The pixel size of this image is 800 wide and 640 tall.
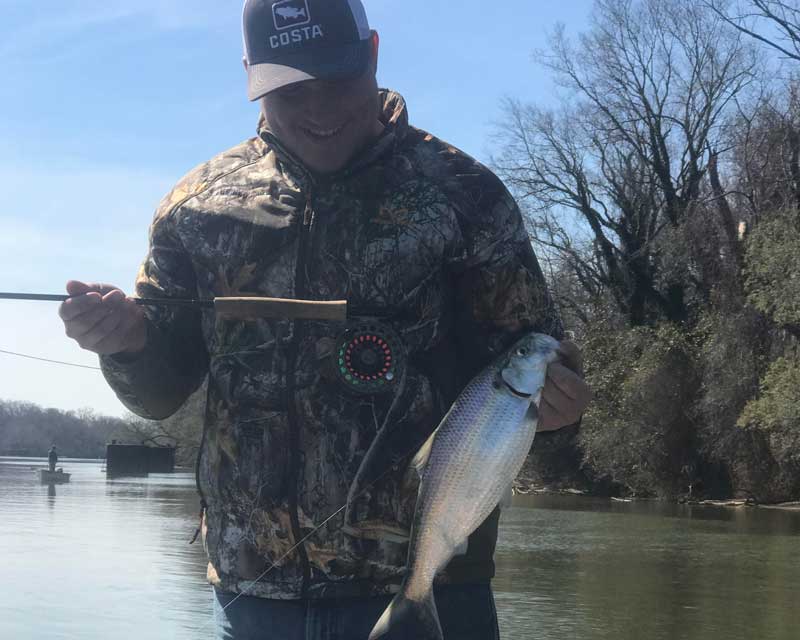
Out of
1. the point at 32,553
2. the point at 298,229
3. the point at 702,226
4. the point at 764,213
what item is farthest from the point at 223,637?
the point at 702,226

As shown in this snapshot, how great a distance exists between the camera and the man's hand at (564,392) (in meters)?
2.73

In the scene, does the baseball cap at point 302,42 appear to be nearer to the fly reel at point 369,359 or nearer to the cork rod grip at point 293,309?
the cork rod grip at point 293,309

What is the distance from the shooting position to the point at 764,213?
108ft

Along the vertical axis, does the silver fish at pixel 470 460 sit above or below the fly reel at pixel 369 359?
below

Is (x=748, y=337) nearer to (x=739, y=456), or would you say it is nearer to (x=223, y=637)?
(x=739, y=456)

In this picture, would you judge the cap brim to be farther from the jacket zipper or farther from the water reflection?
the water reflection

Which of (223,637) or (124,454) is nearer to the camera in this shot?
(223,637)

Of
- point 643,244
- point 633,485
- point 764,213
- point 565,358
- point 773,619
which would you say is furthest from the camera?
point 643,244

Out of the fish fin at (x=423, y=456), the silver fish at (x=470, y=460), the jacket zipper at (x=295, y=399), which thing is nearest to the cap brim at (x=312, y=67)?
the jacket zipper at (x=295, y=399)

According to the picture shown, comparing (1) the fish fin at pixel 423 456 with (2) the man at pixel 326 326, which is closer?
(1) the fish fin at pixel 423 456

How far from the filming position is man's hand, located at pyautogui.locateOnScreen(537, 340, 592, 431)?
2732 millimetres

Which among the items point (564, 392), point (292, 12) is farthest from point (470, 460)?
point (292, 12)

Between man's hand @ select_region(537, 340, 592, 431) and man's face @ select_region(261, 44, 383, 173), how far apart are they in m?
0.75

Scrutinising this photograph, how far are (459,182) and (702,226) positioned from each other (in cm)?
3457
